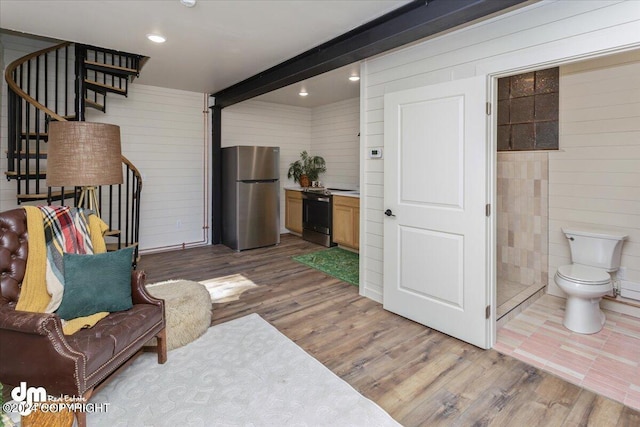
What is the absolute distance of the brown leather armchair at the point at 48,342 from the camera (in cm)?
157

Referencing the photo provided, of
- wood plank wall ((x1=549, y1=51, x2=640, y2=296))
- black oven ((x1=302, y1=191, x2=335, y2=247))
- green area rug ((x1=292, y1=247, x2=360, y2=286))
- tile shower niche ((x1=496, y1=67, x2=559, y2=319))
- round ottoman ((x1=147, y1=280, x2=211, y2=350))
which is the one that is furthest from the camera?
black oven ((x1=302, y1=191, x2=335, y2=247))

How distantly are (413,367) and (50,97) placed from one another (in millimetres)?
5129

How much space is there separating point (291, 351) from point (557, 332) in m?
2.13

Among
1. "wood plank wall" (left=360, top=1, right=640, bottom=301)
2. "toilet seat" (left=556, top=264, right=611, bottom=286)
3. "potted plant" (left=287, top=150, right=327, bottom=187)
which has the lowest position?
"toilet seat" (left=556, top=264, right=611, bottom=286)

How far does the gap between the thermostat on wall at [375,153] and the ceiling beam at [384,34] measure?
0.83 metres

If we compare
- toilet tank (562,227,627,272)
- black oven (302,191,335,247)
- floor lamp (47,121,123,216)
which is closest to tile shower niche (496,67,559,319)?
toilet tank (562,227,627,272)

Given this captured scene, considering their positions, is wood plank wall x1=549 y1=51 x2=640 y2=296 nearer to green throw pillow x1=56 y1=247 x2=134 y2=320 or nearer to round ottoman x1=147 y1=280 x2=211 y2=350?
round ottoman x1=147 y1=280 x2=211 y2=350

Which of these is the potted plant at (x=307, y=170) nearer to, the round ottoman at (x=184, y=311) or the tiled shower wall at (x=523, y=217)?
the tiled shower wall at (x=523, y=217)

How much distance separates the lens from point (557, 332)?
9.04 feet

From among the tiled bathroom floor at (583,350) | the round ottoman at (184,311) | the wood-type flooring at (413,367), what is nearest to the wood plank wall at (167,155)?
the wood-type flooring at (413,367)

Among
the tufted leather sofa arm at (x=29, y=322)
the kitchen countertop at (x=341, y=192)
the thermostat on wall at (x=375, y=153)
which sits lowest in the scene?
the tufted leather sofa arm at (x=29, y=322)

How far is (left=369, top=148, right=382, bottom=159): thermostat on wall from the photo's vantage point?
10.8 ft

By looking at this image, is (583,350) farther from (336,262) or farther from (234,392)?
(336,262)

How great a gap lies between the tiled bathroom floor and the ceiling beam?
231 centimetres
